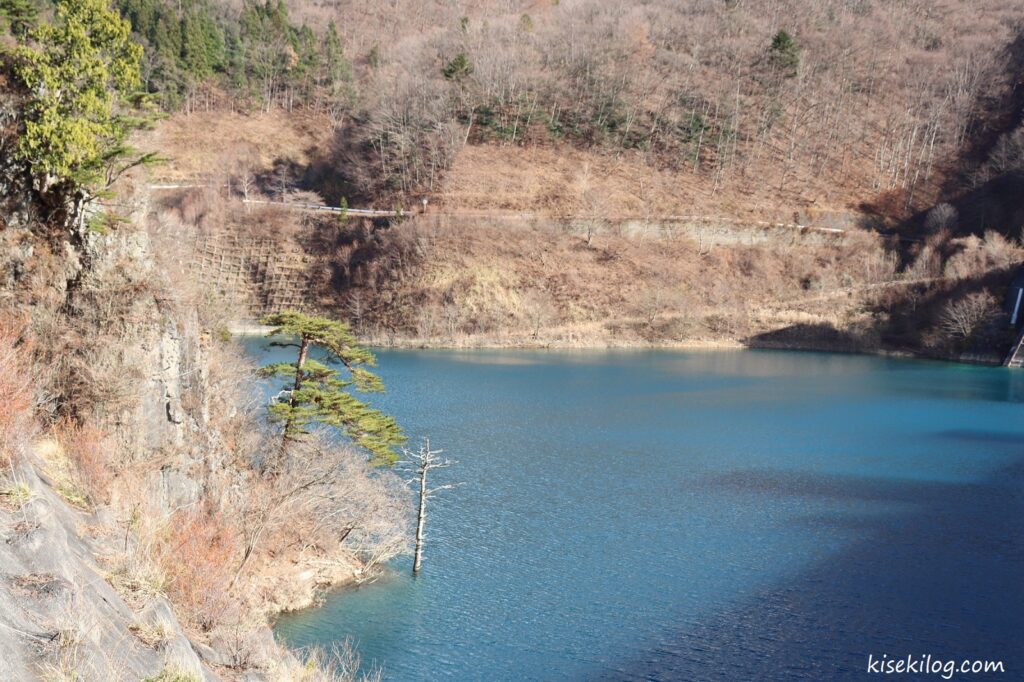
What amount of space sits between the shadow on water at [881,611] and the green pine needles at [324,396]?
32.7 feet

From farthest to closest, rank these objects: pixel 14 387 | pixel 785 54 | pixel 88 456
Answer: pixel 785 54, pixel 88 456, pixel 14 387

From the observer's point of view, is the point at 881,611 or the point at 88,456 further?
the point at 881,611

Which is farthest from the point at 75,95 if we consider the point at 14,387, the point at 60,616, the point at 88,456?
the point at 60,616

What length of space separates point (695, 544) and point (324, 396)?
1243 cm

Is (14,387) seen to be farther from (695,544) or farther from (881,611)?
(881,611)

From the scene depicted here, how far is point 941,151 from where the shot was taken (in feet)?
343

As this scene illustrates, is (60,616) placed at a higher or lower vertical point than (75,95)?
lower

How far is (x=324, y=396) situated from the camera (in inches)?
973

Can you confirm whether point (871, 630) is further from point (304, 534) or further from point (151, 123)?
point (151, 123)

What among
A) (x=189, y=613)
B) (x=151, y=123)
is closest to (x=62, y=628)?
(x=189, y=613)

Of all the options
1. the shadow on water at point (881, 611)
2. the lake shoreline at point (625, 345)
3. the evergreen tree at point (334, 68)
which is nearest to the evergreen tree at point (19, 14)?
the shadow on water at point (881, 611)

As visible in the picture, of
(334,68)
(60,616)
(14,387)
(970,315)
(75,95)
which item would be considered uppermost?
(334,68)

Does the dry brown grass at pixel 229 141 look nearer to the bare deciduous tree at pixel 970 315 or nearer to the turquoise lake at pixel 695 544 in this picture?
the turquoise lake at pixel 695 544

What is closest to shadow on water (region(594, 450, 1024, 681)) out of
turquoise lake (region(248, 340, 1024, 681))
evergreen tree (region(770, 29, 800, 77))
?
turquoise lake (region(248, 340, 1024, 681))
